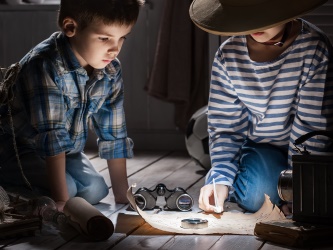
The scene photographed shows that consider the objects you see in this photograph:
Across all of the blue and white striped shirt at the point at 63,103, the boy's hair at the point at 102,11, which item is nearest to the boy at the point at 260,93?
the boy's hair at the point at 102,11

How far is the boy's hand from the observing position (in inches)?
84.2

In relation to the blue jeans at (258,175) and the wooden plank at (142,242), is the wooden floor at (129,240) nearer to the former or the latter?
the wooden plank at (142,242)

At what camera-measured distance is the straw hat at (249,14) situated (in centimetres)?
194

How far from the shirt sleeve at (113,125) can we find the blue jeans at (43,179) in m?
0.09

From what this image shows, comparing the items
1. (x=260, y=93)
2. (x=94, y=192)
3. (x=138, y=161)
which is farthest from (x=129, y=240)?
(x=138, y=161)

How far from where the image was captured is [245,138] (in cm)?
237

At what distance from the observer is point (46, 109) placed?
218 cm

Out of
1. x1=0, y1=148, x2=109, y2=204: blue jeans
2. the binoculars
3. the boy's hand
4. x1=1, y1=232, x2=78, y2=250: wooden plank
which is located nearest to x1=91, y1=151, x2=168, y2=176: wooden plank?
x1=0, y1=148, x2=109, y2=204: blue jeans

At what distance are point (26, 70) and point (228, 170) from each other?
627 mm

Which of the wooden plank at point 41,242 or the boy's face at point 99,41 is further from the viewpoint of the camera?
the boy's face at point 99,41

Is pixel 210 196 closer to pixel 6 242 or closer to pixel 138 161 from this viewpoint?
pixel 6 242

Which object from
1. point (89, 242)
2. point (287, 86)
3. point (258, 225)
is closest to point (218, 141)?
point (287, 86)

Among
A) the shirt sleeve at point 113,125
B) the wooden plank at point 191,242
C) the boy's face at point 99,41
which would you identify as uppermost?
the boy's face at point 99,41

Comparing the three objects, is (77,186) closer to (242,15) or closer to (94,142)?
(242,15)
